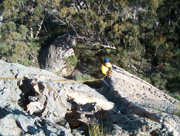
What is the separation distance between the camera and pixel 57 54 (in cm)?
1338

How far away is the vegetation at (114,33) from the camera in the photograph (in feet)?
38.4

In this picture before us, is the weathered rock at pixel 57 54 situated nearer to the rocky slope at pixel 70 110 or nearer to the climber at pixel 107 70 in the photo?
the climber at pixel 107 70

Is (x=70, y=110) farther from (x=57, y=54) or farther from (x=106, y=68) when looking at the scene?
(x=57, y=54)

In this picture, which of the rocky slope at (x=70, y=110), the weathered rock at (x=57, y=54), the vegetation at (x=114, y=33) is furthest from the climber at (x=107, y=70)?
the weathered rock at (x=57, y=54)

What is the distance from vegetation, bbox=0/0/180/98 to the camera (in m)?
11.7

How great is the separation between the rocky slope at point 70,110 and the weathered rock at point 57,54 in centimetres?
732

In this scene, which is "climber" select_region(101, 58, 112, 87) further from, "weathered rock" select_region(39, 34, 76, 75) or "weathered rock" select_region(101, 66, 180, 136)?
"weathered rock" select_region(39, 34, 76, 75)

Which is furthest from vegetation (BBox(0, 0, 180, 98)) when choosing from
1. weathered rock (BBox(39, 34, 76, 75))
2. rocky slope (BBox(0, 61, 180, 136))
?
rocky slope (BBox(0, 61, 180, 136))

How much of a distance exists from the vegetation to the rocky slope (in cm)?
635

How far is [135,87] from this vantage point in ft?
22.9

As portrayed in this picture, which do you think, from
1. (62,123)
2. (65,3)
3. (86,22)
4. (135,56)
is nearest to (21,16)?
(65,3)

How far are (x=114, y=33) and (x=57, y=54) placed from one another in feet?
12.9

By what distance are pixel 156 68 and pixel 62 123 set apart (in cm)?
1019

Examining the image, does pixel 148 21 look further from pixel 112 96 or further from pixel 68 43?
pixel 112 96
